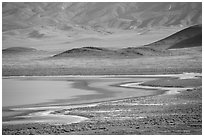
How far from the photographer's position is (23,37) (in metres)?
186

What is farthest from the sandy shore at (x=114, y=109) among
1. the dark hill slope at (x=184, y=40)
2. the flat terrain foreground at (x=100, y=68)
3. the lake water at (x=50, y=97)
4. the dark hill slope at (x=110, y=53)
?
the dark hill slope at (x=184, y=40)

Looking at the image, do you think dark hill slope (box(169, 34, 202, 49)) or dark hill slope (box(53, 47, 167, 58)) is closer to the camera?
dark hill slope (box(53, 47, 167, 58))

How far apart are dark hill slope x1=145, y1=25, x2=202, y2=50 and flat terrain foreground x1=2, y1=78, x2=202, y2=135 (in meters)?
72.6

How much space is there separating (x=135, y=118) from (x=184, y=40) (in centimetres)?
8617

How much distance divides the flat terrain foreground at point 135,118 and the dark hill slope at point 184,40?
72550 mm

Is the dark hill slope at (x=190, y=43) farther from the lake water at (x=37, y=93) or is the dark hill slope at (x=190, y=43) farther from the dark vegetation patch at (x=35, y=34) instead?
the dark vegetation patch at (x=35, y=34)

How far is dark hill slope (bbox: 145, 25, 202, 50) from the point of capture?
326 ft

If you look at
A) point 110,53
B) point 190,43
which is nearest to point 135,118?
point 110,53

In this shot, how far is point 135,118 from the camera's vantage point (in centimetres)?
1977

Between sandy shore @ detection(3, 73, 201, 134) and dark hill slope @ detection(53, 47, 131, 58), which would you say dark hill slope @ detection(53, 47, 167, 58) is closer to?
dark hill slope @ detection(53, 47, 131, 58)

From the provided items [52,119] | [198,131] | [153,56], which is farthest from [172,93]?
[153,56]

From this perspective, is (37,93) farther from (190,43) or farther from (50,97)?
(190,43)

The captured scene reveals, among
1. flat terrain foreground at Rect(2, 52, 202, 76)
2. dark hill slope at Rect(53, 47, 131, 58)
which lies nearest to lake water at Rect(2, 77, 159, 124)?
flat terrain foreground at Rect(2, 52, 202, 76)

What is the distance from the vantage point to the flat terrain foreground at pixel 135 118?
17.0m
